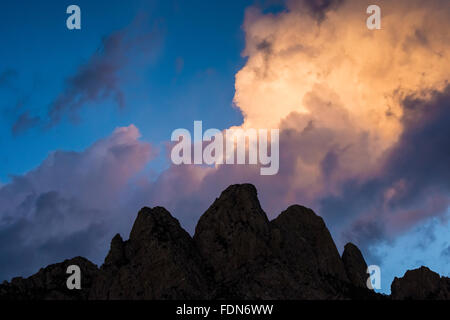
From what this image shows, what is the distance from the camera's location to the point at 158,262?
623ft
